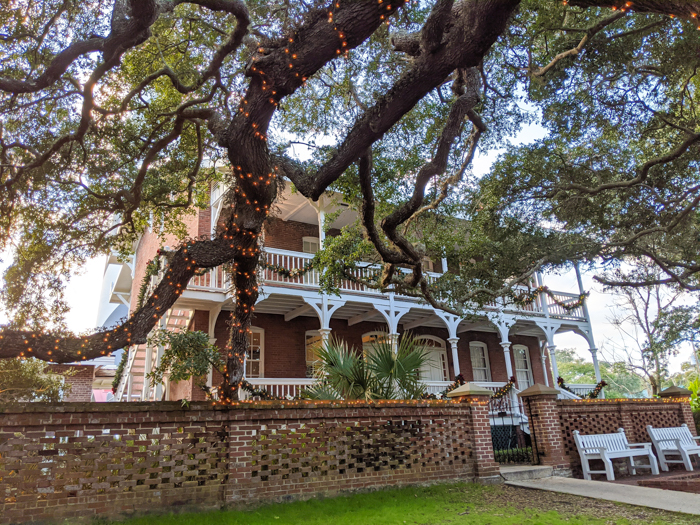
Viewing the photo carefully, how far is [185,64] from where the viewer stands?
395 inches

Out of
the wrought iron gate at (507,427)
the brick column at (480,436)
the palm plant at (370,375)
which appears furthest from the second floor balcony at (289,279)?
the brick column at (480,436)

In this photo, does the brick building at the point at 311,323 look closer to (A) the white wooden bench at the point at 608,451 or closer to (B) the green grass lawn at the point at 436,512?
(A) the white wooden bench at the point at 608,451

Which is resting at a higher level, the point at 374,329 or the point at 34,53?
the point at 34,53

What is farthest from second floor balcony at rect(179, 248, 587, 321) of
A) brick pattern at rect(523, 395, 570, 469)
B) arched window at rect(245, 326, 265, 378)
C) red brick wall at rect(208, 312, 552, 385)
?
brick pattern at rect(523, 395, 570, 469)

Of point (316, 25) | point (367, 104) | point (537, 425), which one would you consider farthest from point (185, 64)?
point (537, 425)

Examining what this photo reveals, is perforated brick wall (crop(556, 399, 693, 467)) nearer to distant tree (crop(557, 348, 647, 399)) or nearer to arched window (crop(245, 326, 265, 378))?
arched window (crop(245, 326, 265, 378))

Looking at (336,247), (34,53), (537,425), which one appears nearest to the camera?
(34,53)

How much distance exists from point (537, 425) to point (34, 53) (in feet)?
35.3

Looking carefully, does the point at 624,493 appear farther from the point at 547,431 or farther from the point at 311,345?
the point at 311,345

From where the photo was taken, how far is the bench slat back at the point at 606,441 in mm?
9172

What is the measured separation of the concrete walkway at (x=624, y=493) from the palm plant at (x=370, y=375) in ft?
7.68

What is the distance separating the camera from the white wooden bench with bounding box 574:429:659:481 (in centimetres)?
879

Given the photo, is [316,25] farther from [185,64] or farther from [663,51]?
[663,51]

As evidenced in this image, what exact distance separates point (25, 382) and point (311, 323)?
8.18 meters
